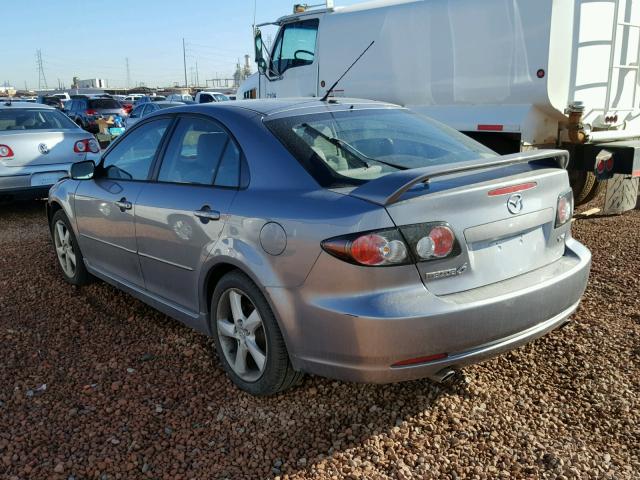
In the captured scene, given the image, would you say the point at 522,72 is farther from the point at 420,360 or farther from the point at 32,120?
the point at 32,120

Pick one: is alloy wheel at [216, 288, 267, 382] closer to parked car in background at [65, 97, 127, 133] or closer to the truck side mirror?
the truck side mirror

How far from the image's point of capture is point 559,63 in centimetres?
633

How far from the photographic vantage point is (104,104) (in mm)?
24953

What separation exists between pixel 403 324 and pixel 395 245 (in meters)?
0.33

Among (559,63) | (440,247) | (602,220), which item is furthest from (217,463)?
(602,220)

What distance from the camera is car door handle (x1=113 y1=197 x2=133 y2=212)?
155 inches

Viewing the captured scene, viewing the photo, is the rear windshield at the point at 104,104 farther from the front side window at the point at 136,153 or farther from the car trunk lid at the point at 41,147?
the front side window at the point at 136,153

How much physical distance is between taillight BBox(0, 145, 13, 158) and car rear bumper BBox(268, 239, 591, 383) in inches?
251

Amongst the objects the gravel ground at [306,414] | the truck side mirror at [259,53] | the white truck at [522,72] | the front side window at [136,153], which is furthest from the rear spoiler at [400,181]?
the truck side mirror at [259,53]

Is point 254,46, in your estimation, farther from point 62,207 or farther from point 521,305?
point 521,305

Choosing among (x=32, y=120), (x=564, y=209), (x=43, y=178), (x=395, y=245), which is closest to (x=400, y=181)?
(x=395, y=245)

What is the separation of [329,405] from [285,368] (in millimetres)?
356

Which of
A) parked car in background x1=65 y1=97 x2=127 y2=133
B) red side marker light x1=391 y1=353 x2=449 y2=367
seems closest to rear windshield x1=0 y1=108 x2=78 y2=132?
red side marker light x1=391 y1=353 x2=449 y2=367

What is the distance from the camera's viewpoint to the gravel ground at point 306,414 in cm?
266
